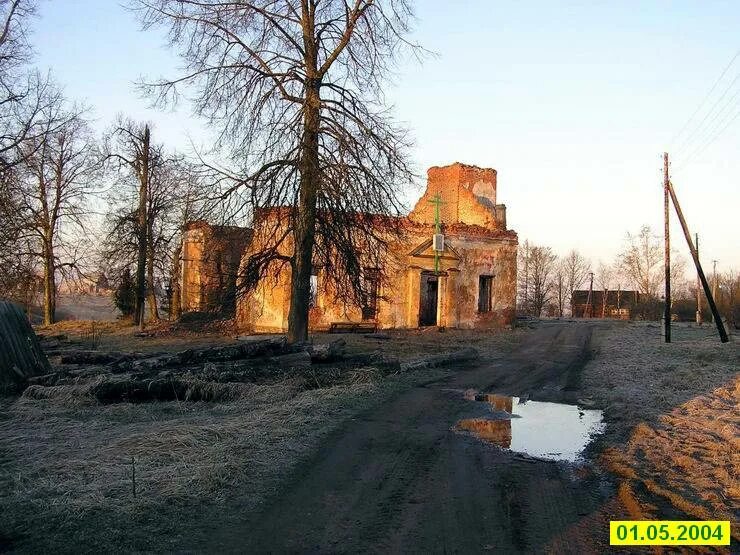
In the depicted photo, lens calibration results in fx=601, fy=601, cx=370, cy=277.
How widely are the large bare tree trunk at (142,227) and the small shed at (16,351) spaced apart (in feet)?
59.6

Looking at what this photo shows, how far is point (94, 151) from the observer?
33688mm

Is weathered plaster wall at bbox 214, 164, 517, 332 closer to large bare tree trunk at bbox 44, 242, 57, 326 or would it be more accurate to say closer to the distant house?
large bare tree trunk at bbox 44, 242, 57, 326

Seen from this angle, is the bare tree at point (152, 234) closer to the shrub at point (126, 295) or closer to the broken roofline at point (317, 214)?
the shrub at point (126, 295)

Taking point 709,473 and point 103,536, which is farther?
point 709,473

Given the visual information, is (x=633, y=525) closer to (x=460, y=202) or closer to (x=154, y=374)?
(x=154, y=374)

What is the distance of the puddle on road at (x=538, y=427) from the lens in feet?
25.4

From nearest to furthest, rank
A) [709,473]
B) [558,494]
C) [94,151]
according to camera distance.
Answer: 1. [558,494]
2. [709,473]
3. [94,151]

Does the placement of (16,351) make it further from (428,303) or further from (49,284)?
(428,303)

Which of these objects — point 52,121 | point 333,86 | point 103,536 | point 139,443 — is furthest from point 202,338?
point 103,536

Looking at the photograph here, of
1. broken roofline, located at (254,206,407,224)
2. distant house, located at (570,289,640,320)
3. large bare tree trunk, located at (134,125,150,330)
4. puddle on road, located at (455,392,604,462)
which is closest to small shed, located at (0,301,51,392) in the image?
broken roofline, located at (254,206,407,224)

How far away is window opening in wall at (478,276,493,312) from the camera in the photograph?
34.6m

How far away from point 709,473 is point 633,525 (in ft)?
6.82
